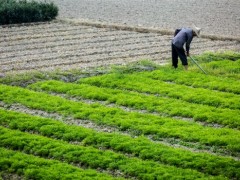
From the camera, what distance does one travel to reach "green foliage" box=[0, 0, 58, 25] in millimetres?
22344

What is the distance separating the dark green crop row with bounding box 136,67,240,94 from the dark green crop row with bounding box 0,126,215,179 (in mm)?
4939

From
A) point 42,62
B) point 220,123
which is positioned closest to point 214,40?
point 42,62

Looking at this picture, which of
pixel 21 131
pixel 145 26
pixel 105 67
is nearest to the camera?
pixel 21 131

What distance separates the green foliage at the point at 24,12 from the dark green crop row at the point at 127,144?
11087 mm

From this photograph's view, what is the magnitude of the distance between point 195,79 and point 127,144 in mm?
4851

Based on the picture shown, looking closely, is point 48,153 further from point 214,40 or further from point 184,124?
point 214,40

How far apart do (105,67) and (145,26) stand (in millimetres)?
6134

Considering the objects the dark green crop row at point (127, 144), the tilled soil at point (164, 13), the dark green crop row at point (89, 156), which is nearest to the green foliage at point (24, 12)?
the tilled soil at point (164, 13)

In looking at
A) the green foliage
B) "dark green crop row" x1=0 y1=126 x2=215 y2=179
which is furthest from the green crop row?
the green foliage

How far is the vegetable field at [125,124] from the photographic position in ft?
31.6

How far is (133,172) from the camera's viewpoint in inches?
371

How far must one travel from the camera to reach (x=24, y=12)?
22734 millimetres

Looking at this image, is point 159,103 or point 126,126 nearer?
point 126,126

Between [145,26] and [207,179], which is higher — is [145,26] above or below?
above
